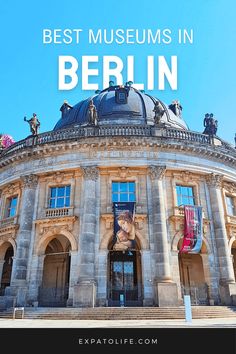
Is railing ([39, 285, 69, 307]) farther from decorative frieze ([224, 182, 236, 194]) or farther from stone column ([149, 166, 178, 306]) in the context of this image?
decorative frieze ([224, 182, 236, 194])

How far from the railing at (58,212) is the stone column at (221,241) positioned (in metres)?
10.6

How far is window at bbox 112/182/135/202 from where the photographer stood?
2178 cm

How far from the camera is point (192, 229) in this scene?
2055 centimetres

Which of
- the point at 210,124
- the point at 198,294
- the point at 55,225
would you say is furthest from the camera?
the point at 210,124

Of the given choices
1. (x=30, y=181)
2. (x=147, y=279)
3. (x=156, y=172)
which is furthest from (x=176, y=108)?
(x=147, y=279)

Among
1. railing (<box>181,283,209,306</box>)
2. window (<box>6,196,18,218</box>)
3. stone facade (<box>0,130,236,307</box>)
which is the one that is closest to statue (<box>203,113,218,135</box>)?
stone facade (<box>0,130,236,307</box>)

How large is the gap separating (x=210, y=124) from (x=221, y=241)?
32.9ft

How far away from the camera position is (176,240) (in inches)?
822

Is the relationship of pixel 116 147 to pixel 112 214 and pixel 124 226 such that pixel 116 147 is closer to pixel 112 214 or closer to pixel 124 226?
pixel 112 214

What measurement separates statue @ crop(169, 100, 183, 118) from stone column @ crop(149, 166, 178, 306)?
46.0 feet

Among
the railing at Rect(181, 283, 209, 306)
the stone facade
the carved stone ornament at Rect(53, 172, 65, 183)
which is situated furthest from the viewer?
the carved stone ornament at Rect(53, 172, 65, 183)

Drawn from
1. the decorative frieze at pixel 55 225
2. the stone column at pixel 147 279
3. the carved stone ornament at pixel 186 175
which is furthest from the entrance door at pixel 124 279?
the carved stone ornament at pixel 186 175
